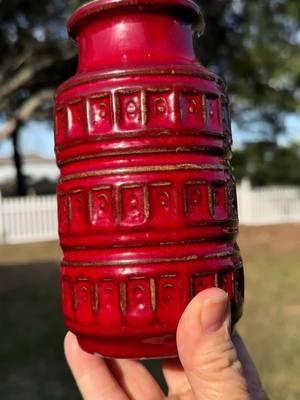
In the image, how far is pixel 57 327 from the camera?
519cm

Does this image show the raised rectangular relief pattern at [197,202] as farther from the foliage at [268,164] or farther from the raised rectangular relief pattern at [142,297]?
the foliage at [268,164]

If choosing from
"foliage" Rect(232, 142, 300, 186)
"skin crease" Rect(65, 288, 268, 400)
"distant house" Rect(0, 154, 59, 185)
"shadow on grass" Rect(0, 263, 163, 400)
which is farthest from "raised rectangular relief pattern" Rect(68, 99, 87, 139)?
"distant house" Rect(0, 154, 59, 185)

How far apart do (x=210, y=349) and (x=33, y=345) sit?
143 inches

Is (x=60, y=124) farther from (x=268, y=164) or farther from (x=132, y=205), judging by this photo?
(x=268, y=164)

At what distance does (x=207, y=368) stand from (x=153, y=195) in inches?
17.0

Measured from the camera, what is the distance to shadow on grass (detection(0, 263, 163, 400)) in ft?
12.6

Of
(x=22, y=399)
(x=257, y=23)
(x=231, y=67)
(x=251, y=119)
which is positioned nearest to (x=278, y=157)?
(x=251, y=119)

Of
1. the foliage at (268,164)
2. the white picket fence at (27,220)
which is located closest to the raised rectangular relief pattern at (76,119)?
the white picket fence at (27,220)

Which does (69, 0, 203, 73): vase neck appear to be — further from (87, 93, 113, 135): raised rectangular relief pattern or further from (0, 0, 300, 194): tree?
(0, 0, 300, 194): tree

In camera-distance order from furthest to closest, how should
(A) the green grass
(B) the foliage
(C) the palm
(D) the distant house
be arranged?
(D) the distant house
(B) the foliage
(A) the green grass
(C) the palm

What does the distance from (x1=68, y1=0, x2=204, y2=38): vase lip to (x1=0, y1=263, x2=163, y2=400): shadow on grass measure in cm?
286

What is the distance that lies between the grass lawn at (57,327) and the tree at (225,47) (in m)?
5.07

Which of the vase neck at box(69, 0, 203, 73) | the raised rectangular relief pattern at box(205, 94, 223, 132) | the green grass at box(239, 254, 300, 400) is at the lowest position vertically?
the green grass at box(239, 254, 300, 400)

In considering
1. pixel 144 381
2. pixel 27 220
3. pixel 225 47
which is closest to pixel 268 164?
pixel 225 47
